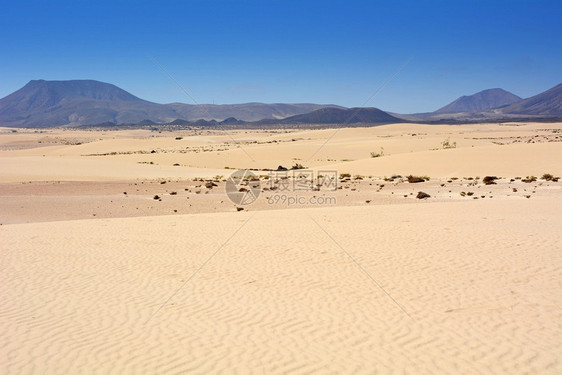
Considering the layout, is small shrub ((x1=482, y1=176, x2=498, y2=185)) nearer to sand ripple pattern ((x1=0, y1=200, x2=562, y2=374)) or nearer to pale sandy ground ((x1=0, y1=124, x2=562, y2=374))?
pale sandy ground ((x1=0, y1=124, x2=562, y2=374))

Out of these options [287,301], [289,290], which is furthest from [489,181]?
[287,301]

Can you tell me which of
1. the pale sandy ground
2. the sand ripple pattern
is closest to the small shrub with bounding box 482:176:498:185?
the pale sandy ground

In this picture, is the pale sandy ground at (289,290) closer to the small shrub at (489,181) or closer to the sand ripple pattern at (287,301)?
the sand ripple pattern at (287,301)

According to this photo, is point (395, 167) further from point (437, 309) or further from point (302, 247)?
point (437, 309)

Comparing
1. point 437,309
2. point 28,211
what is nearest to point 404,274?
point 437,309

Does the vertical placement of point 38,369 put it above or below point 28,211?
above

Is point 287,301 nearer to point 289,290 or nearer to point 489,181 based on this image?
point 289,290

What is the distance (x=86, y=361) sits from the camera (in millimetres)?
5781

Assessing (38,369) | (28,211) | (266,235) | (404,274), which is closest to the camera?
(38,369)

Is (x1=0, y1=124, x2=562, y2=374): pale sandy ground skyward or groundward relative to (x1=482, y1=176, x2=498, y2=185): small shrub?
skyward

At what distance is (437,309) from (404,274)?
2.12m

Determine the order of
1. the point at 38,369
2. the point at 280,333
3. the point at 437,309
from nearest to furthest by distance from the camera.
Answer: the point at 38,369
the point at 280,333
the point at 437,309

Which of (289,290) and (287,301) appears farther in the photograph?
(289,290)

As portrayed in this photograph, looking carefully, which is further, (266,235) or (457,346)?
(266,235)
